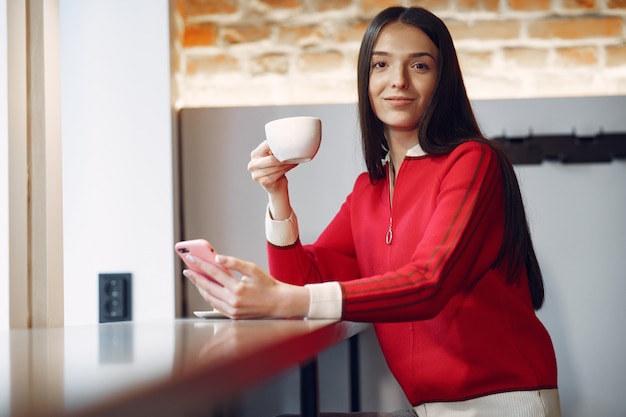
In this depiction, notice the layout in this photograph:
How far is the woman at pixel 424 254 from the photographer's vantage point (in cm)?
134

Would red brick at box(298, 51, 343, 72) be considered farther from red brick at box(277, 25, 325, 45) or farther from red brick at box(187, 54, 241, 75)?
red brick at box(187, 54, 241, 75)

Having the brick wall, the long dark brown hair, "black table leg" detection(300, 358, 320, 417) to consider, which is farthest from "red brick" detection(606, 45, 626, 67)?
"black table leg" detection(300, 358, 320, 417)

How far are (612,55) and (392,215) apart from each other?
1138mm

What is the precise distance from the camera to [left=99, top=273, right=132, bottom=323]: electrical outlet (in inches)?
94.8

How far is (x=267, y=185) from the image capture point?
66.2 inches

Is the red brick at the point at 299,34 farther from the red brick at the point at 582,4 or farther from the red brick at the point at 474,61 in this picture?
the red brick at the point at 582,4

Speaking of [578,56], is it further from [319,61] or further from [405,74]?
[405,74]

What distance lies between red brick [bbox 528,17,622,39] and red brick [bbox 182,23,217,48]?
975 millimetres

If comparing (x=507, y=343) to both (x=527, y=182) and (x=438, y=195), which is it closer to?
(x=438, y=195)

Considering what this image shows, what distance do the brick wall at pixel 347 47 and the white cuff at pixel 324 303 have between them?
1.34 m

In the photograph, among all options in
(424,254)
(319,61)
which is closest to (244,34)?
(319,61)

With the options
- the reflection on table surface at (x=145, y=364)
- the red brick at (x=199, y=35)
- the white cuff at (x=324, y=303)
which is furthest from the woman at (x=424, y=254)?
the red brick at (x=199, y=35)

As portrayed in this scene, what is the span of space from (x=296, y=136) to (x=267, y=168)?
0.22 metres

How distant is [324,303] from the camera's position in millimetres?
1303
